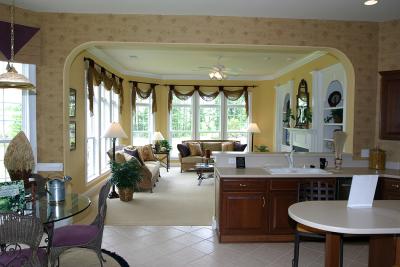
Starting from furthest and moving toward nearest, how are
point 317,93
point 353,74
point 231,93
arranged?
point 231,93 → point 317,93 → point 353,74

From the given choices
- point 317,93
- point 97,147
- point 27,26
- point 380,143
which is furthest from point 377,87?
point 97,147

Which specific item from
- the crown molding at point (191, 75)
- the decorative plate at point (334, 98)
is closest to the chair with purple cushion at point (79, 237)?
the crown molding at point (191, 75)

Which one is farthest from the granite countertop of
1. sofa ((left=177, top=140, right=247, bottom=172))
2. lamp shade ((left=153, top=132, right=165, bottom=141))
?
lamp shade ((left=153, top=132, right=165, bottom=141))

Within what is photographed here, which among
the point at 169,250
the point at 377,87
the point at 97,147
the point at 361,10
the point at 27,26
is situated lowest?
the point at 169,250

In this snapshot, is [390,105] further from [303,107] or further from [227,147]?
[227,147]

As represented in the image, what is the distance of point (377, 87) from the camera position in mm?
4547

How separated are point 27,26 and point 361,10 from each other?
4299 millimetres

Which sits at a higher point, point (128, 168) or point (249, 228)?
point (128, 168)

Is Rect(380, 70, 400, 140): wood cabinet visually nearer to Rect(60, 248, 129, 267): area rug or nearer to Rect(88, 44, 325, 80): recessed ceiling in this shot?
Rect(88, 44, 325, 80): recessed ceiling

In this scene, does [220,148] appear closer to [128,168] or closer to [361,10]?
[128,168]

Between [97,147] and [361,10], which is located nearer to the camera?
[361,10]

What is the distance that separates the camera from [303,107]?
7.31m

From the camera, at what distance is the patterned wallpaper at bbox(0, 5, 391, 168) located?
13.7ft

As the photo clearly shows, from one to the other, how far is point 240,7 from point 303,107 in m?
3.97
